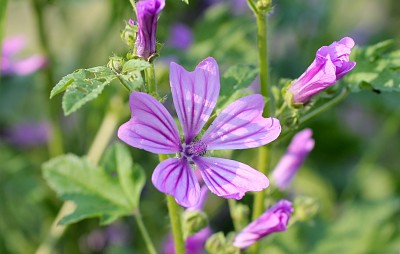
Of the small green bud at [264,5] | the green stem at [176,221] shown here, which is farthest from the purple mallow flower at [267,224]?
the small green bud at [264,5]

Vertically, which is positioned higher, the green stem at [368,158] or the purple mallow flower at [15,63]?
the purple mallow flower at [15,63]

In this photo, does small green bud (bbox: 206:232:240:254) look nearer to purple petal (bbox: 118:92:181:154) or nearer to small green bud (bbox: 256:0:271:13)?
purple petal (bbox: 118:92:181:154)

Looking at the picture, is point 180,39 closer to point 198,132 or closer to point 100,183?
point 100,183

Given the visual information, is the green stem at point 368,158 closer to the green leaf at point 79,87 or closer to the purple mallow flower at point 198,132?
the purple mallow flower at point 198,132

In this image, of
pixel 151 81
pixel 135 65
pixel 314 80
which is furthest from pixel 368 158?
pixel 135 65

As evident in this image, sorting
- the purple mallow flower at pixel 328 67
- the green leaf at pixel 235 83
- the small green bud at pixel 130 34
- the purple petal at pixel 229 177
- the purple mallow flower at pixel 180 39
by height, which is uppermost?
the small green bud at pixel 130 34

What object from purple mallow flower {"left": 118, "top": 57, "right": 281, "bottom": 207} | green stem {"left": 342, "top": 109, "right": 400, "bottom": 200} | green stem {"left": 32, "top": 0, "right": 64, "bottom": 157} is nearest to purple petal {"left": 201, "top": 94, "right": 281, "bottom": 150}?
purple mallow flower {"left": 118, "top": 57, "right": 281, "bottom": 207}

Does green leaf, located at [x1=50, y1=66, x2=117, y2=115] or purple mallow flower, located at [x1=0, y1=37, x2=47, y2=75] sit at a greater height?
green leaf, located at [x1=50, y1=66, x2=117, y2=115]

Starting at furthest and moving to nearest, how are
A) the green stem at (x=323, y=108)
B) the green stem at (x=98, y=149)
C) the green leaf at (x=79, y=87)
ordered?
the green stem at (x=98, y=149)
the green stem at (x=323, y=108)
the green leaf at (x=79, y=87)

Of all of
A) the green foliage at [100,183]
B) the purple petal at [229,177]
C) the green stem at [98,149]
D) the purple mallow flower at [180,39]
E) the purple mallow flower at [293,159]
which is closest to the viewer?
the purple petal at [229,177]
